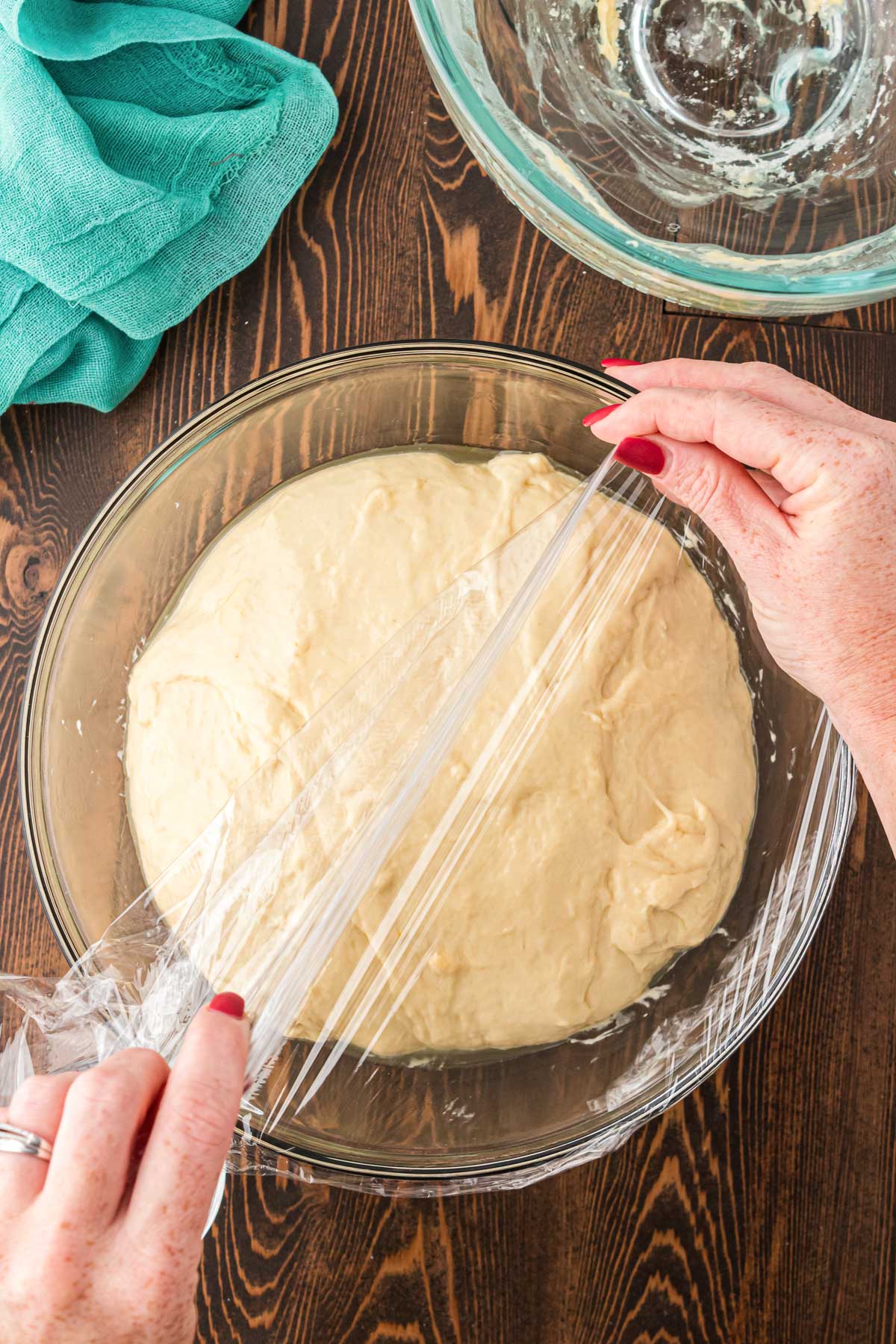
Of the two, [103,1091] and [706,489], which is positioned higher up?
[706,489]

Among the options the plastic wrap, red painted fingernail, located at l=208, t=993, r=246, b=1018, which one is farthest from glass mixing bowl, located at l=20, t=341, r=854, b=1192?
red painted fingernail, located at l=208, t=993, r=246, b=1018

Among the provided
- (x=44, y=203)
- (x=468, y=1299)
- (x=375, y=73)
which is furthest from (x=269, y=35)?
(x=468, y=1299)

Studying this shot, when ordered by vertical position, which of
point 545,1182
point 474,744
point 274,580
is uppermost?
point 274,580

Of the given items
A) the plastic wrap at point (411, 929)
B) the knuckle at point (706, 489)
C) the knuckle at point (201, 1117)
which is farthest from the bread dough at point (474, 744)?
the knuckle at point (201, 1117)

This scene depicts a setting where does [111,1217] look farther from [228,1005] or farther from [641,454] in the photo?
[641,454]

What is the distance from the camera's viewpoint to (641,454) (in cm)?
78

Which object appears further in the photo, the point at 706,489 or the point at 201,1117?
the point at 706,489

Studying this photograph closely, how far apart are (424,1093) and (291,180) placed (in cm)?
100

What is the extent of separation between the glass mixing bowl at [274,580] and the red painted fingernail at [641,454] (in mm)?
137

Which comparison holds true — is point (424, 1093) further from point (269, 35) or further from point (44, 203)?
point (269, 35)

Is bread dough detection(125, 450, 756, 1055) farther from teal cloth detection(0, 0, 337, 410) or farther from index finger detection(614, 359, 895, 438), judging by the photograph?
teal cloth detection(0, 0, 337, 410)

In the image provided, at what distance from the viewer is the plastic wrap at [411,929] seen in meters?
0.78

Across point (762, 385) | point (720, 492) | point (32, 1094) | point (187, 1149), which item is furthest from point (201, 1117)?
point (762, 385)

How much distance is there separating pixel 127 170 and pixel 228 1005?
89 cm
